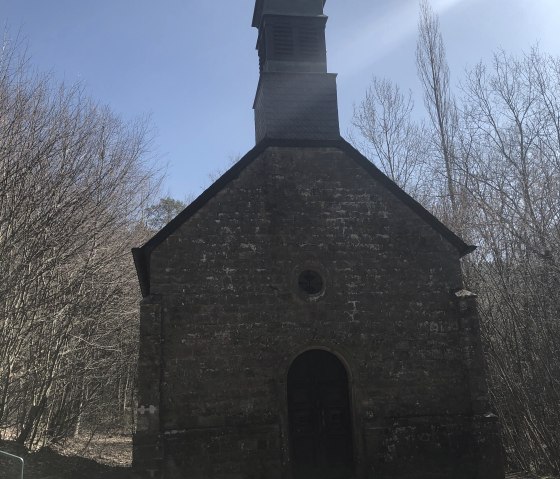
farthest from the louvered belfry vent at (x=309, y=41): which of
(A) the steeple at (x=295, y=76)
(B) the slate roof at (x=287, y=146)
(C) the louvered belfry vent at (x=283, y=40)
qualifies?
(B) the slate roof at (x=287, y=146)

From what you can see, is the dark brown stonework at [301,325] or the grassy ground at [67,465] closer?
the dark brown stonework at [301,325]

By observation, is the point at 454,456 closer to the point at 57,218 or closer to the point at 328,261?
the point at 328,261

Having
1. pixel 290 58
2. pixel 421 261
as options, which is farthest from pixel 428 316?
pixel 290 58

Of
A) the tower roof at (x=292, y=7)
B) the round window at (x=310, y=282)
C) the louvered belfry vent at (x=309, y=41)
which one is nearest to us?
the round window at (x=310, y=282)

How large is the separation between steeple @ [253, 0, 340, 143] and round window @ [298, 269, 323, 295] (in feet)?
10.8

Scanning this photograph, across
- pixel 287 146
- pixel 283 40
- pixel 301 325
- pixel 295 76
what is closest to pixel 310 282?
pixel 301 325

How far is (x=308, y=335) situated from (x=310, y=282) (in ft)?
3.71

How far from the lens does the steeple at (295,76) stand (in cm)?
1253

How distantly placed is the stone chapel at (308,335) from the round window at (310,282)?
30 millimetres

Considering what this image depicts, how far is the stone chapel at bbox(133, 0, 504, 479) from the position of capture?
9.95 metres

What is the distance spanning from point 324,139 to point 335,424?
6.21m

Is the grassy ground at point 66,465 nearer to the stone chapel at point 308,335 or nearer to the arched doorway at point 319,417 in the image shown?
the stone chapel at point 308,335

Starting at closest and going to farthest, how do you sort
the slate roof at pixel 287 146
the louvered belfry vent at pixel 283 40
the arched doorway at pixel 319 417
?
the arched doorway at pixel 319 417 → the slate roof at pixel 287 146 → the louvered belfry vent at pixel 283 40

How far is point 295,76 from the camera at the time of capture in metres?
13.0
